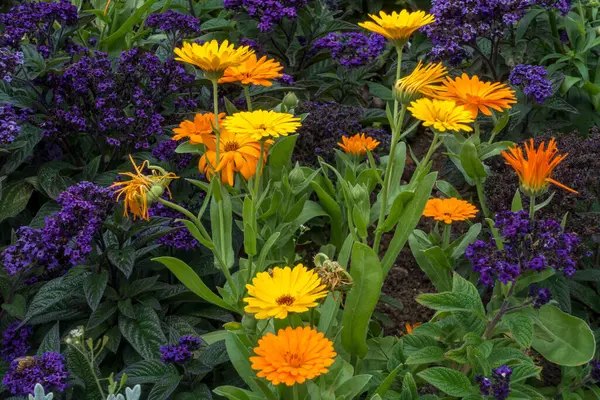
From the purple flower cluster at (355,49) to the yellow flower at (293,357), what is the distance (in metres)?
1.66

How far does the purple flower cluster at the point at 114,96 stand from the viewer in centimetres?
252

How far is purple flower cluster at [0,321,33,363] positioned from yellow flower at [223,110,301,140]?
3.07 feet

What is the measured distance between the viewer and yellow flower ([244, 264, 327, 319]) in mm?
1498

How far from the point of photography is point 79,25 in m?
2.88

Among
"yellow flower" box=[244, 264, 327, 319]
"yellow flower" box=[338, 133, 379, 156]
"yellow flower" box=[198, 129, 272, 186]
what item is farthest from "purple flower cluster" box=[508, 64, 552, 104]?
"yellow flower" box=[244, 264, 327, 319]

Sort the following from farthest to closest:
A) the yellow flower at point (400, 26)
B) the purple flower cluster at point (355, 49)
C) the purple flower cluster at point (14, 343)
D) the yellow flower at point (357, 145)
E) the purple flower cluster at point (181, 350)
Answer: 1. the purple flower cluster at point (355, 49)
2. the yellow flower at point (357, 145)
3. the purple flower cluster at point (14, 343)
4. the purple flower cluster at point (181, 350)
5. the yellow flower at point (400, 26)

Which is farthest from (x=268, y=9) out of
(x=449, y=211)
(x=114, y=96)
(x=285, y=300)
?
(x=285, y=300)

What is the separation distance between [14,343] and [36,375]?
1.19 ft

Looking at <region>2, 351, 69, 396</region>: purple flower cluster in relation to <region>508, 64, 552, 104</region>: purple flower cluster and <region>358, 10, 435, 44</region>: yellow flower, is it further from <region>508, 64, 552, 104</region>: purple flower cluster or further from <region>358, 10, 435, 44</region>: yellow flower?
<region>508, 64, 552, 104</region>: purple flower cluster

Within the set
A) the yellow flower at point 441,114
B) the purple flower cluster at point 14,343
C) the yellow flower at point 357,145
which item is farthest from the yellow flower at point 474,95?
the purple flower cluster at point 14,343

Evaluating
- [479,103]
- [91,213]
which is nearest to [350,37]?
[479,103]

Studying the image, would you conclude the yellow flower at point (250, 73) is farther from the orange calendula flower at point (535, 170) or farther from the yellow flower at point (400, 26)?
the orange calendula flower at point (535, 170)

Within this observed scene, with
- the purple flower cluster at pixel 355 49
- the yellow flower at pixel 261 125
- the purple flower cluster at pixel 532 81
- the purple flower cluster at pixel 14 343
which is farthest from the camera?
the purple flower cluster at pixel 355 49

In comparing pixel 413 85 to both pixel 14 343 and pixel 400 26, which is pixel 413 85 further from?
pixel 14 343
